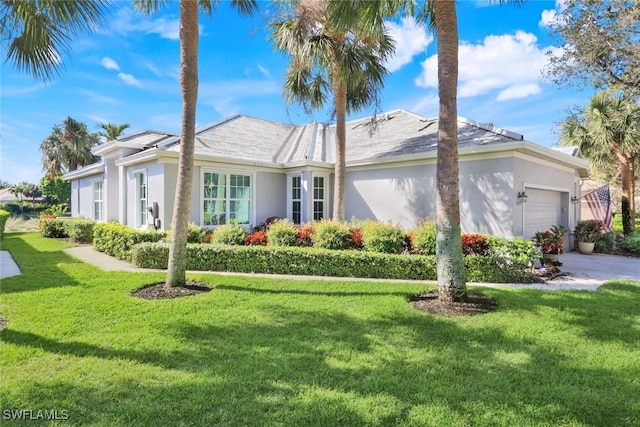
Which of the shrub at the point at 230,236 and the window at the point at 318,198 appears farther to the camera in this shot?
the window at the point at 318,198

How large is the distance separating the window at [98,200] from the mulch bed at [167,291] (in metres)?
13.8

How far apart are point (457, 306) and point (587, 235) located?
12.2 meters

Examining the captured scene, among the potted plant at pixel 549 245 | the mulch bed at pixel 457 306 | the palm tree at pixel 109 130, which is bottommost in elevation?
the mulch bed at pixel 457 306

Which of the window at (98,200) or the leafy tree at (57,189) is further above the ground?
the leafy tree at (57,189)

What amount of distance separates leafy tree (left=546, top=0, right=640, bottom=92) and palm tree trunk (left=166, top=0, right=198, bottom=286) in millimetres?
12271

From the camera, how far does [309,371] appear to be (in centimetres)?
390

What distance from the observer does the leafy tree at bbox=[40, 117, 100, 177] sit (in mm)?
34094

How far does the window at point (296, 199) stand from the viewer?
15016 millimetres

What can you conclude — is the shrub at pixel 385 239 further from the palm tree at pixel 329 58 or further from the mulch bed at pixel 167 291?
the mulch bed at pixel 167 291

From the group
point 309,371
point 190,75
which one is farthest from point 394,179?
point 309,371

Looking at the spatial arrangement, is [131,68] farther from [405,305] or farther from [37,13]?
[405,305]

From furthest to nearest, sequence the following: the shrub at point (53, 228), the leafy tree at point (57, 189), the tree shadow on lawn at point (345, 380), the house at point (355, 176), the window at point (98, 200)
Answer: the leafy tree at point (57, 189) < the shrub at point (53, 228) < the window at point (98, 200) < the house at point (355, 176) < the tree shadow on lawn at point (345, 380)

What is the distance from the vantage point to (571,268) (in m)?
10.8

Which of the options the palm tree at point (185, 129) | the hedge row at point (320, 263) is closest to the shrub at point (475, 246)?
the hedge row at point (320, 263)
